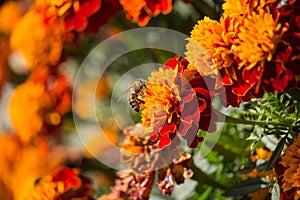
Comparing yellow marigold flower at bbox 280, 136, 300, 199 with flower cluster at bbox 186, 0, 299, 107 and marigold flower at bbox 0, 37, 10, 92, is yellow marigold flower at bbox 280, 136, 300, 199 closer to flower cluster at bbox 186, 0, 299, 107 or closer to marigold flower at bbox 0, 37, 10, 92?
flower cluster at bbox 186, 0, 299, 107

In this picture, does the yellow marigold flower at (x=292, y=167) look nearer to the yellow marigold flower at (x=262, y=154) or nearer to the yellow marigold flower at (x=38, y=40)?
the yellow marigold flower at (x=262, y=154)

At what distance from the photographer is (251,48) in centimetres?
65

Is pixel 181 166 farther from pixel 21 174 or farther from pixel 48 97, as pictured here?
pixel 21 174

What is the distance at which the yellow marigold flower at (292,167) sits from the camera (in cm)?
68

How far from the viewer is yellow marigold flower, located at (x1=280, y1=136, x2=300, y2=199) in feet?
2.22

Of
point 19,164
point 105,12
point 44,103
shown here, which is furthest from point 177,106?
point 19,164

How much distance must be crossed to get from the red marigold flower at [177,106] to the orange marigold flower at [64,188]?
9.1 inches

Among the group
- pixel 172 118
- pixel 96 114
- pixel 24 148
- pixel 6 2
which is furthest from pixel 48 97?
pixel 172 118

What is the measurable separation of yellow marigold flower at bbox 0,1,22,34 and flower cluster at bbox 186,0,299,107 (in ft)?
3.20

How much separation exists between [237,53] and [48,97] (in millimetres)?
683

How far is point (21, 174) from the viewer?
151 cm

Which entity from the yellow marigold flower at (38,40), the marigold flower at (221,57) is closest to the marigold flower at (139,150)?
the marigold flower at (221,57)

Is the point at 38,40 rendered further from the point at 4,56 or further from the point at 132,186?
the point at 132,186

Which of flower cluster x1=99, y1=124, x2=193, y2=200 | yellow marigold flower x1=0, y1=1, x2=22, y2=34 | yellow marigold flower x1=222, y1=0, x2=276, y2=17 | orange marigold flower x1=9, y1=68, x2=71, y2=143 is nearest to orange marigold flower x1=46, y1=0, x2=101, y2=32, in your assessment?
flower cluster x1=99, y1=124, x2=193, y2=200
